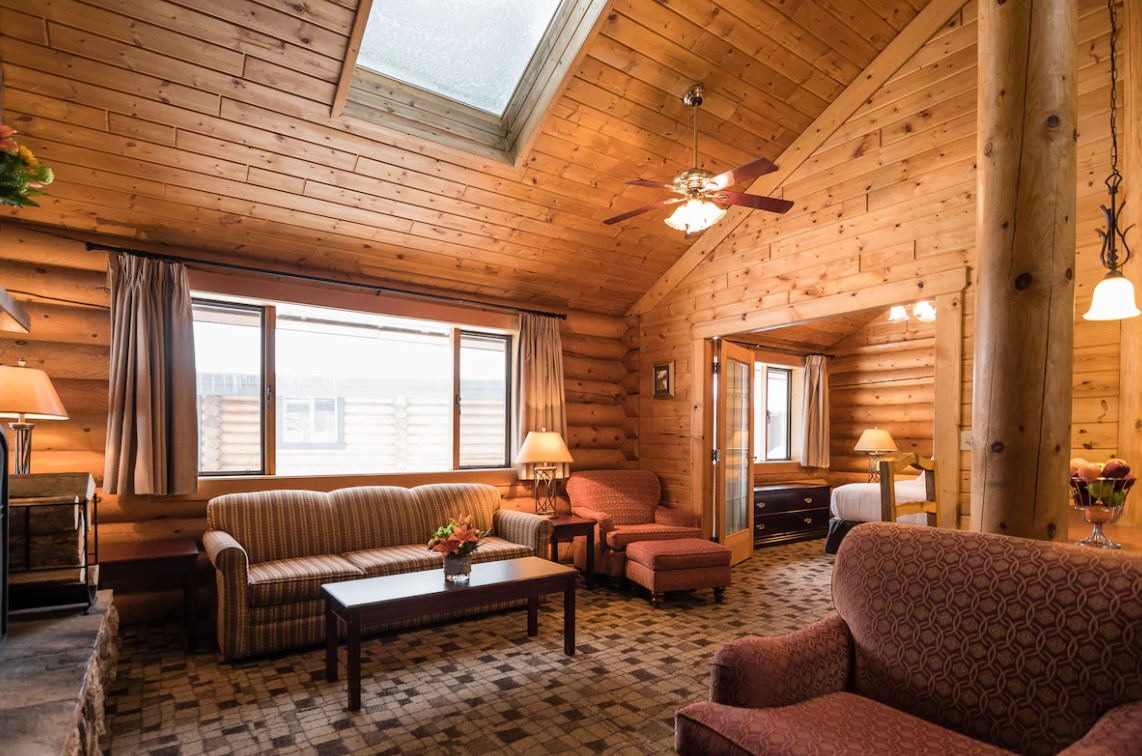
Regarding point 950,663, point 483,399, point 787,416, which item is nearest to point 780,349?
point 787,416

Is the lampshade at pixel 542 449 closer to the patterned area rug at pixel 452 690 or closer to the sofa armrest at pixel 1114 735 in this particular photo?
the patterned area rug at pixel 452 690

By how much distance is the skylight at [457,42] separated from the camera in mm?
3516

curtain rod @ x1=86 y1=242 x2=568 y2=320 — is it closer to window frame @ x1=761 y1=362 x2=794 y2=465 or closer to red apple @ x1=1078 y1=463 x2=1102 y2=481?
window frame @ x1=761 y1=362 x2=794 y2=465

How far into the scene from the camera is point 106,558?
3.29 metres

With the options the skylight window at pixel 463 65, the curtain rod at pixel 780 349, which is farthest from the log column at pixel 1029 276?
the curtain rod at pixel 780 349

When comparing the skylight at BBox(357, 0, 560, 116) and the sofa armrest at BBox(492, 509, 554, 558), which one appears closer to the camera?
the skylight at BBox(357, 0, 560, 116)

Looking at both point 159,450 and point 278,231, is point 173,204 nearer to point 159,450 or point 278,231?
point 278,231

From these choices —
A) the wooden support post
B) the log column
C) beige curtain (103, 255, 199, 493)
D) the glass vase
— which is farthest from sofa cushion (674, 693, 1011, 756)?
beige curtain (103, 255, 199, 493)

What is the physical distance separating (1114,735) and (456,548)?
8.56 feet

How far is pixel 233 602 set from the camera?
325 cm

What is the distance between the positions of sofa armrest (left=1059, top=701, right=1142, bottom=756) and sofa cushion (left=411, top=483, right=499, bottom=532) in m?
3.81

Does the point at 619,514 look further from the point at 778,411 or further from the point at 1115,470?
the point at 778,411

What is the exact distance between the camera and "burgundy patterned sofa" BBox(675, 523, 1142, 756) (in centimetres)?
153

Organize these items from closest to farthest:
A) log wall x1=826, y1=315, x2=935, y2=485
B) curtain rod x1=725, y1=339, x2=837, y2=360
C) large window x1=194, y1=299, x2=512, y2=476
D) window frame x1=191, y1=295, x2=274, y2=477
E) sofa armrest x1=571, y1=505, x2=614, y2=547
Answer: window frame x1=191, y1=295, x2=274, y2=477, large window x1=194, y1=299, x2=512, y2=476, sofa armrest x1=571, y1=505, x2=614, y2=547, log wall x1=826, y1=315, x2=935, y2=485, curtain rod x1=725, y1=339, x2=837, y2=360
